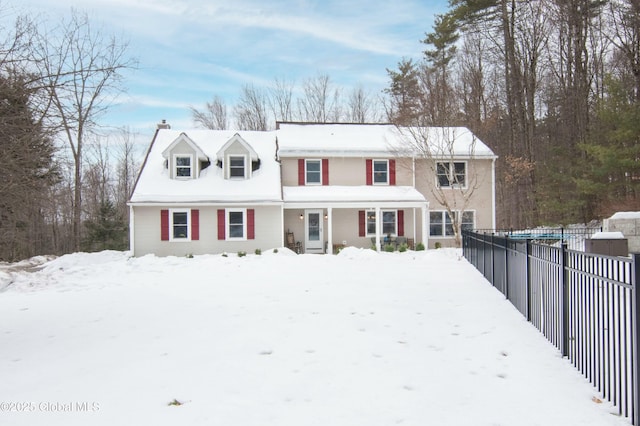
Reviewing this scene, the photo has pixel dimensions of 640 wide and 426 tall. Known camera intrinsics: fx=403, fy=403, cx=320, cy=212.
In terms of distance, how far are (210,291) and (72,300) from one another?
260 centimetres

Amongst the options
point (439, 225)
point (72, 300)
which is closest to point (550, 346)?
point (72, 300)

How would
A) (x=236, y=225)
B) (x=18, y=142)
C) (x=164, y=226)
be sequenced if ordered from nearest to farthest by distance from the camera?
(x=18, y=142)
(x=164, y=226)
(x=236, y=225)

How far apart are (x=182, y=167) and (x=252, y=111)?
16678mm

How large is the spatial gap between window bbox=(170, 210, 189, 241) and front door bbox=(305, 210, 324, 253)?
17.7 ft

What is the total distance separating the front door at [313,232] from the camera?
19.1 meters

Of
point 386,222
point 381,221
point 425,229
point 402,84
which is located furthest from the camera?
point 402,84

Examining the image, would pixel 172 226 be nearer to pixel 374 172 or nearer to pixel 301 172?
pixel 301 172

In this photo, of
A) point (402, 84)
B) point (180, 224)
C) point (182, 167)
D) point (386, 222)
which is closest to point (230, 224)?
point (180, 224)

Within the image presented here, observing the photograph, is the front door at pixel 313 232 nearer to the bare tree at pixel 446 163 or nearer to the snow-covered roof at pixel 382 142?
the snow-covered roof at pixel 382 142

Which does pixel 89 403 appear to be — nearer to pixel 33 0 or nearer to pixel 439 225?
pixel 33 0

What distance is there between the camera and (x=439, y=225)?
65.1 feet

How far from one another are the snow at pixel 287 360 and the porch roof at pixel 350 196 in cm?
952

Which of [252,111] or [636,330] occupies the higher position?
[252,111]

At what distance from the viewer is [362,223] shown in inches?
761
